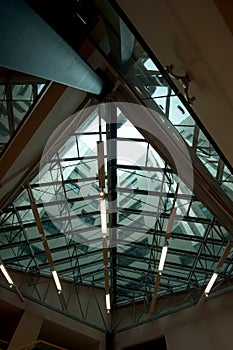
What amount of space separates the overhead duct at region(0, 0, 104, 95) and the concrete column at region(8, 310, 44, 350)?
19268mm

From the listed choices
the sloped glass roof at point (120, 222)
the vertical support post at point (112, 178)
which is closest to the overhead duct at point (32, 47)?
the vertical support post at point (112, 178)

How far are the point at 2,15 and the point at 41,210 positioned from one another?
1579 cm

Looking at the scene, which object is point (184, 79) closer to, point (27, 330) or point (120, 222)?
point (120, 222)

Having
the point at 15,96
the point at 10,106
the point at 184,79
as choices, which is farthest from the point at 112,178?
the point at 184,79

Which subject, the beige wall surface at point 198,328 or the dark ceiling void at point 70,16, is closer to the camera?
the dark ceiling void at point 70,16

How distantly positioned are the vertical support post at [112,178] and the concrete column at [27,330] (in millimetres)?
6790

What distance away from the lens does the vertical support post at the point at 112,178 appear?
36.6 feet

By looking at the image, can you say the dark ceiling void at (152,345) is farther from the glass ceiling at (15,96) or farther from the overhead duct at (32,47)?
the overhead duct at (32,47)

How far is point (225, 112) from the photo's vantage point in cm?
473

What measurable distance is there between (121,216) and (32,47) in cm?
1591

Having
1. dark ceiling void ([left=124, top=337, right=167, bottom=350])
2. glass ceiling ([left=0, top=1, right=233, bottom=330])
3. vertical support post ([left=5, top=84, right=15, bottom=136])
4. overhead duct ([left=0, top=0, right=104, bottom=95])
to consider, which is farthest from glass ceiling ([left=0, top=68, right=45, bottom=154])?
dark ceiling void ([left=124, top=337, right=167, bottom=350])

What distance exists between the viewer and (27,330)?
1858 centimetres

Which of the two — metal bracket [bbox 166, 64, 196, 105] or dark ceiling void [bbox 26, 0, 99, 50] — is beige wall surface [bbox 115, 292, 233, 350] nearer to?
metal bracket [bbox 166, 64, 196, 105]

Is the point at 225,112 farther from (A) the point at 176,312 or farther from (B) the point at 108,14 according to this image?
(A) the point at 176,312
